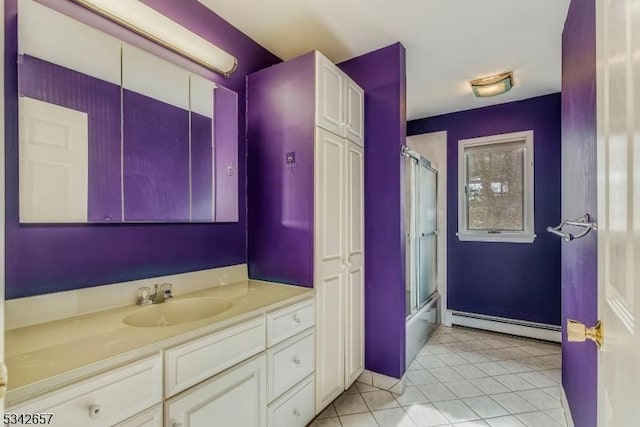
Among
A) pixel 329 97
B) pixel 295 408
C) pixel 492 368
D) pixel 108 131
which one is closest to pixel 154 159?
pixel 108 131

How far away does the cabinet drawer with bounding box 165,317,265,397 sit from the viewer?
1021 mm

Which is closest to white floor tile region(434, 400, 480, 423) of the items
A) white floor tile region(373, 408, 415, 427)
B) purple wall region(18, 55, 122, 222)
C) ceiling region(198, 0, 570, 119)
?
white floor tile region(373, 408, 415, 427)

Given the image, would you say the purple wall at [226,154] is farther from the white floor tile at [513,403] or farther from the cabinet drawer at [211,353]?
the white floor tile at [513,403]

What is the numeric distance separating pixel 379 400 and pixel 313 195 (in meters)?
1.43

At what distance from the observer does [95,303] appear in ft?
4.21

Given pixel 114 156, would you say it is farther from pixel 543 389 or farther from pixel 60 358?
pixel 543 389

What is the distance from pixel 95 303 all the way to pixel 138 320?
187 mm

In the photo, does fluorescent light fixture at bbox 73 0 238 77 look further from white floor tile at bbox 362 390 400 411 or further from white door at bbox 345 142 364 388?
white floor tile at bbox 362 390 400 411

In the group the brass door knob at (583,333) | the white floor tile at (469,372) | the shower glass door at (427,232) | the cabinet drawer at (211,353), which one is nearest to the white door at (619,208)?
the brass door knob at (583,333)

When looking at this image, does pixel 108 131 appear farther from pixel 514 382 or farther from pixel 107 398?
pixel 514 382

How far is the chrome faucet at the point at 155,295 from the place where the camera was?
55.4 inches

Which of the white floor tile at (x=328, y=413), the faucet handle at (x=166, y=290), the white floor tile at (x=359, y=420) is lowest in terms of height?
the white floor tile at (x=359, y=420)

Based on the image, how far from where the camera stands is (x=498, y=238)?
3.26 meters

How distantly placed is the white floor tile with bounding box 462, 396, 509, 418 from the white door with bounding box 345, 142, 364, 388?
2.41 ft
